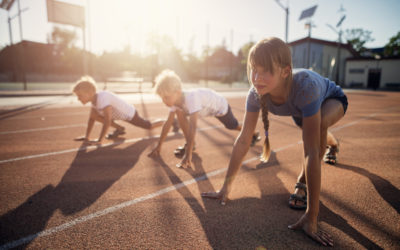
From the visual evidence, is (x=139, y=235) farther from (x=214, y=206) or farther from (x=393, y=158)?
(x=393, y=158)

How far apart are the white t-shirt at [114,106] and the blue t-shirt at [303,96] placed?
3520 mm

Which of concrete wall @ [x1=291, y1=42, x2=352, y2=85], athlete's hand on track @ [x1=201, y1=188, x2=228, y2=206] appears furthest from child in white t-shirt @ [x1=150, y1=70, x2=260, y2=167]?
concrete wall @ [x1=291, y1=42, x2=352, y2=85]

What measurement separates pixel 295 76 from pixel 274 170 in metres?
1.71

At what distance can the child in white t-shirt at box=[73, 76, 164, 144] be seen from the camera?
181 inches

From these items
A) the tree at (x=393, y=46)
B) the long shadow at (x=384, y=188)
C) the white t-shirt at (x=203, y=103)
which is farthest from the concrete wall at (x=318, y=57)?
the long shadow at (x=384, y=188)

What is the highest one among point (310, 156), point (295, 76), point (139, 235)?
point (295, 76)

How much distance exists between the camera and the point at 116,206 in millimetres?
2408

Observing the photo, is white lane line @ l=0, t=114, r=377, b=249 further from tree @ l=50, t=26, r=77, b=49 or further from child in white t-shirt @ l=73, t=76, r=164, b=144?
tree @ l=50, t=26, r=77, b=49

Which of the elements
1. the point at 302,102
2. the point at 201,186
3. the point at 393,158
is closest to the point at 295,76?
the point at 302,102

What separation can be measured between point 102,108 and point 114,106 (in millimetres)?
481

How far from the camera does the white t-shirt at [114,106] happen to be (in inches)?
189

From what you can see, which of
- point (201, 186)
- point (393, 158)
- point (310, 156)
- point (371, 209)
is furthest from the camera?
point (393, 158)

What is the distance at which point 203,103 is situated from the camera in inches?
165

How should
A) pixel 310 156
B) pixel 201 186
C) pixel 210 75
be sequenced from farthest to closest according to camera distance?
1. pixel 210 75
2. pixel 201 186
3. pixel 310 156
